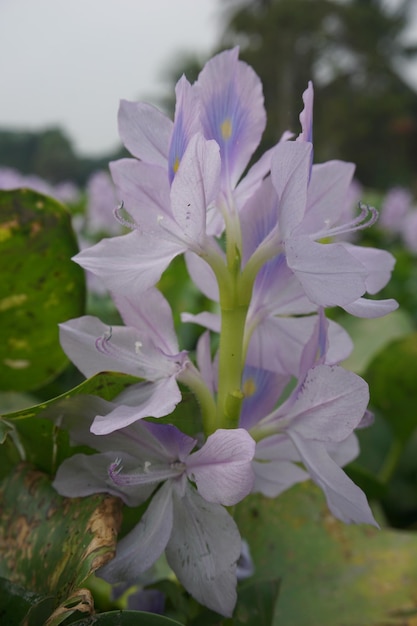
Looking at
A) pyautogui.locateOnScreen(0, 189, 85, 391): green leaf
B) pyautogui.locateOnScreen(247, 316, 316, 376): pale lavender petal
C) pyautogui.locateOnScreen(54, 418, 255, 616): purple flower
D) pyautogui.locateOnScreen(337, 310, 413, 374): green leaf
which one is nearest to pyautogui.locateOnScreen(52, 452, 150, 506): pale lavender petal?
pyautogui.locateOnScreen(54, 418, 255, 616): purple flower

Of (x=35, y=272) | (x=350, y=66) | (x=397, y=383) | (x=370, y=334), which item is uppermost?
(x=35, y=272)

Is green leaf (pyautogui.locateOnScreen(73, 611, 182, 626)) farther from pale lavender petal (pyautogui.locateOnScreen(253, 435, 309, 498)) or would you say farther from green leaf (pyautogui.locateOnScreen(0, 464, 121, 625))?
pale lavender petal (pyautogui.locateOnScreen(253, 435, 309, 498))

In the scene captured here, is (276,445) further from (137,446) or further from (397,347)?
(397,347)

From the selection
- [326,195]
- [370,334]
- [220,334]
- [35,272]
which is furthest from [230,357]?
[370,334]

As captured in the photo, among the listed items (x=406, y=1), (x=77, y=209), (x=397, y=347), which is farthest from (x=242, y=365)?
(x=406, y=1)

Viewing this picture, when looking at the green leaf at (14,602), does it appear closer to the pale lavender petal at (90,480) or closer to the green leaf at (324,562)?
the pale lavender petal at (90,480)

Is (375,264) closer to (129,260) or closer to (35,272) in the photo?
(129,260)

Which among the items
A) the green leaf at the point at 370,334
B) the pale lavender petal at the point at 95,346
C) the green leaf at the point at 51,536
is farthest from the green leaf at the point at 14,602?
the green leaf at the point at 370,334
